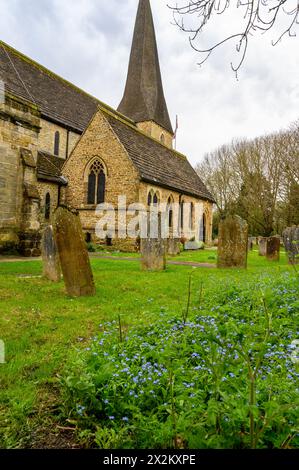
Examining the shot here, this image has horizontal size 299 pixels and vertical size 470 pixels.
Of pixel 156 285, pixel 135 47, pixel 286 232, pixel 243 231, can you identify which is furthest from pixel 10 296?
pixel 135 47

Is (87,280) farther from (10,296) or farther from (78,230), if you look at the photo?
(10,296)

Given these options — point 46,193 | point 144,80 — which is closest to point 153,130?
point 144,80

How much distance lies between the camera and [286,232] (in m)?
12.1

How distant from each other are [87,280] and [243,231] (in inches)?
236

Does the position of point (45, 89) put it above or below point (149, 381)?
above

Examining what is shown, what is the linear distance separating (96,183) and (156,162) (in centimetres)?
491

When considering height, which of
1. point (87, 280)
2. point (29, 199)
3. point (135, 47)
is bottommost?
point (87, 280)

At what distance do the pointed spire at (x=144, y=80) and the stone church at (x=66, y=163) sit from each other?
608 cm

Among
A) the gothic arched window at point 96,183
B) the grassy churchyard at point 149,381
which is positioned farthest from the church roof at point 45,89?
the grassy churchyard at point 149,381

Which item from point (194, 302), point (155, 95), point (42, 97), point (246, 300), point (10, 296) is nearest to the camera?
point (246, 300)

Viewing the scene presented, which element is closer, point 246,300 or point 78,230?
point 246,300

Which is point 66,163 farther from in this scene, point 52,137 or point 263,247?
point 263,247

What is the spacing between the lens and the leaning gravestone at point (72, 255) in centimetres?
544

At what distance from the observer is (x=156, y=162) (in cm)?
2122
